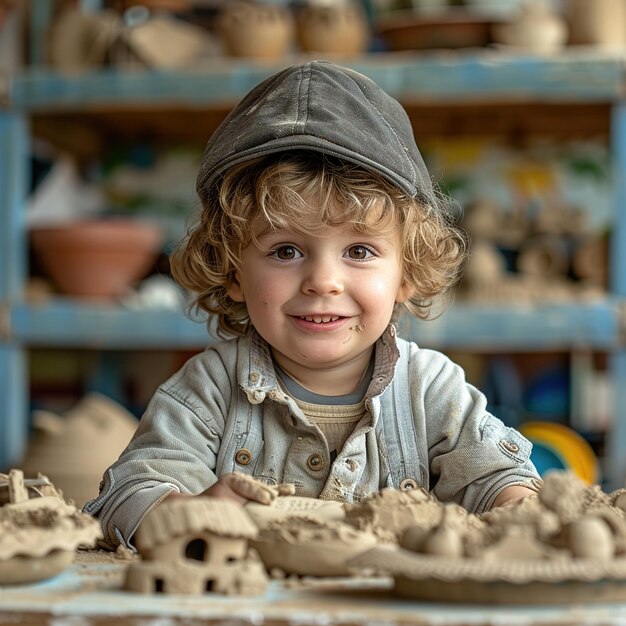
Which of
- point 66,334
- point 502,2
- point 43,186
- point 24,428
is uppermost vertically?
point 502,2

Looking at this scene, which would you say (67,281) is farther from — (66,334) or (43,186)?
(43,186)

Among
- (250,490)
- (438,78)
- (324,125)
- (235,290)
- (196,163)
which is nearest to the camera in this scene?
(250,490)

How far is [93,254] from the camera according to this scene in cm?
338

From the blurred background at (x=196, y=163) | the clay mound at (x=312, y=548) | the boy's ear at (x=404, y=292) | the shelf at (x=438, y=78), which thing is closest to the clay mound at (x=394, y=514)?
the clay mound at (x=312, y=548)

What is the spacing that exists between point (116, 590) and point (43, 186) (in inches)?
127

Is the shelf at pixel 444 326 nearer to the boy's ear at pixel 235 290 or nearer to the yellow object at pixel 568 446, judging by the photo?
the yellow object at pixel 568 446

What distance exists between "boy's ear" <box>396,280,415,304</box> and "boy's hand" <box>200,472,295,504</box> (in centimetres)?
53

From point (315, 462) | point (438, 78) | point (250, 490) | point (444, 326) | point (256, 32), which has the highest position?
point (256, 32)

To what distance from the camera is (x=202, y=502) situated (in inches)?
33.1

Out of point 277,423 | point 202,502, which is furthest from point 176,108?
point 202,502

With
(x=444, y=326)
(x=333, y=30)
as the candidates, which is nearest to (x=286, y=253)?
(x=444, y=326)

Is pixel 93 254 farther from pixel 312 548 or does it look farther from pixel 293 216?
pixel 312 548

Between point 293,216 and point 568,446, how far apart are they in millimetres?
2219

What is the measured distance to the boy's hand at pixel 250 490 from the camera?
1.01 meters
